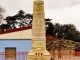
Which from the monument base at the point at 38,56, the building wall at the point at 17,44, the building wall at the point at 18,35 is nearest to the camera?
the monument base at the point at 38,56

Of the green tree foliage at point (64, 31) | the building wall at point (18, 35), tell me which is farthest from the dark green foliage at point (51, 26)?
the building wall at point (18, 35)

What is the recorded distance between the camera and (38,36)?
57.6 feet

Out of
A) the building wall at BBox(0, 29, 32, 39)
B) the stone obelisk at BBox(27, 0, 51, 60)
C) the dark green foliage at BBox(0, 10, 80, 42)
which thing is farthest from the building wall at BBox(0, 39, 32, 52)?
the dark green foliage at BBox(0, 10, 80, 42)

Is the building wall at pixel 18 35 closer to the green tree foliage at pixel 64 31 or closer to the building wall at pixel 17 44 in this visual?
the building wall at pixel 17 44

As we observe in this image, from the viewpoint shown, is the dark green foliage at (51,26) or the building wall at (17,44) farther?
the dark green foliage at (51,26)

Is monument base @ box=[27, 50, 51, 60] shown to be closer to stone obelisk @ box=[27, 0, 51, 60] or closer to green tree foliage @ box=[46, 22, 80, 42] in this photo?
stone obelisk @ box=[27, 0, 51, 60]

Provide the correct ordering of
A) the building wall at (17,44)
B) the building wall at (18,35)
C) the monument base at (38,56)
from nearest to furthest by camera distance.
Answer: the monument base at (38,56)
the building wall at (17,44)
the building wall at (18,35)

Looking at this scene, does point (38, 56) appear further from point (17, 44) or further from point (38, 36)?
point (17, 44)

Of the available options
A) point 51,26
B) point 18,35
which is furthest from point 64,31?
point 18,35

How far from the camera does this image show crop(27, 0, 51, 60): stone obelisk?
1742cm

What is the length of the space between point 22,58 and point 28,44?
282 cm

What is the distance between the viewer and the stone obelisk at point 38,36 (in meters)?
17.4

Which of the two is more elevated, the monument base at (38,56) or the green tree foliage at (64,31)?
the green tree foliage at (64,31)

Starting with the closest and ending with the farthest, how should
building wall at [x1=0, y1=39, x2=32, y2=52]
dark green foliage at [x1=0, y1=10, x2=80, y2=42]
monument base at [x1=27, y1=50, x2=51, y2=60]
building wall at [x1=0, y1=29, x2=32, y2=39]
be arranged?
monument base at [x1=27, y1=50, x2=51, y2=60] < building wall at [x1=0, y1=39, x2=32, y2=52] < building wall at [x1=0, y1=29, x2=32, y2=39] < dark green foliage at [x1=0, y1=10, x2=80, y2=42]
